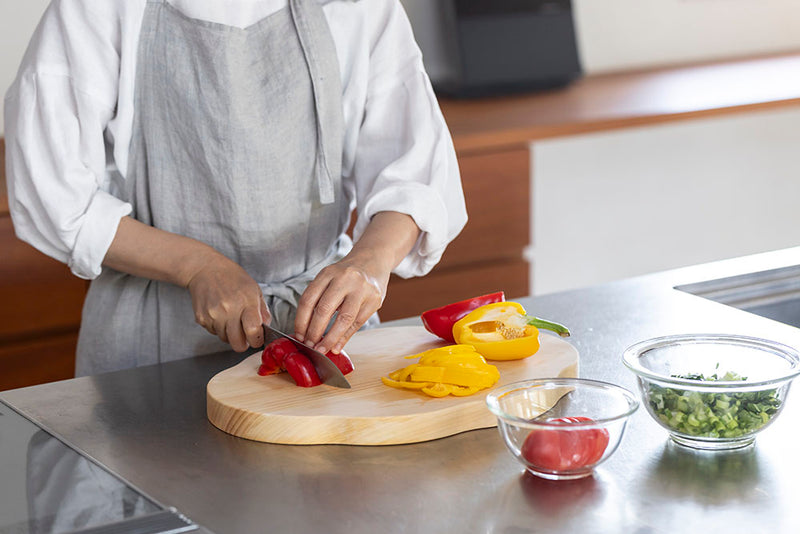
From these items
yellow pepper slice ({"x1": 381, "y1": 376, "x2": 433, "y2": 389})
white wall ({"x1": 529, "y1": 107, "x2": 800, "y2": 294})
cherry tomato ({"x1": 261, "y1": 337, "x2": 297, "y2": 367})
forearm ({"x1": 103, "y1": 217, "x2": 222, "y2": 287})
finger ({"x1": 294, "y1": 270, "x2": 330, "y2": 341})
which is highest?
forearm ({"x1": 103, "y1": 217, "x2": 222, "y2": 287})

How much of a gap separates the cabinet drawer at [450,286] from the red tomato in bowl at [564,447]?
4.88 ft

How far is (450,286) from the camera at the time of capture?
7.93 ft

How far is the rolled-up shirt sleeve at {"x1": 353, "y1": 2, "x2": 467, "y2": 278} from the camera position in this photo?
1.29m

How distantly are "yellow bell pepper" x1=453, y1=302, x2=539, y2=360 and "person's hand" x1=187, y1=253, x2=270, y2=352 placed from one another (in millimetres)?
224

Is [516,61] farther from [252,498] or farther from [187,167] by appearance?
[252,498]

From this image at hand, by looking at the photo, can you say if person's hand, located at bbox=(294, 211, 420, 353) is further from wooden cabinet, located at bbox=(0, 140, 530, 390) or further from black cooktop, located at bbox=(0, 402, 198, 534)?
wooden cabinet, located at bbox=(0, 140, 530, 390)

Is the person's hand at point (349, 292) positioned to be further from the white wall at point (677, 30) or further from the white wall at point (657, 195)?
the white wall at point (677, 30)

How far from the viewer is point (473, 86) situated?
261 cm

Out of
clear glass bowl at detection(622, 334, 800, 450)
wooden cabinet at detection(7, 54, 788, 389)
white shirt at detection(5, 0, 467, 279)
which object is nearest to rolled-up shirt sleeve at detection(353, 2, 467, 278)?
white shirt at detection(5, 0, 467, 279)

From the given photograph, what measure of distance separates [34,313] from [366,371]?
120 centimetres

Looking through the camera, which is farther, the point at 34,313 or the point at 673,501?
the point at 34,313

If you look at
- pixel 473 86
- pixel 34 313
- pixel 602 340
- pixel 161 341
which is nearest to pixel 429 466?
pixel 602 340

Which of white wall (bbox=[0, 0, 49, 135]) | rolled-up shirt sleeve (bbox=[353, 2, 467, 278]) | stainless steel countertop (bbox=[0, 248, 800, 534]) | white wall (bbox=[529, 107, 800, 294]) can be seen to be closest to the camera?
stainless steel countertop (bbox=[0, 248, 800, 534])

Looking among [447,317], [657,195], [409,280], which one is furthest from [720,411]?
[657,195]
